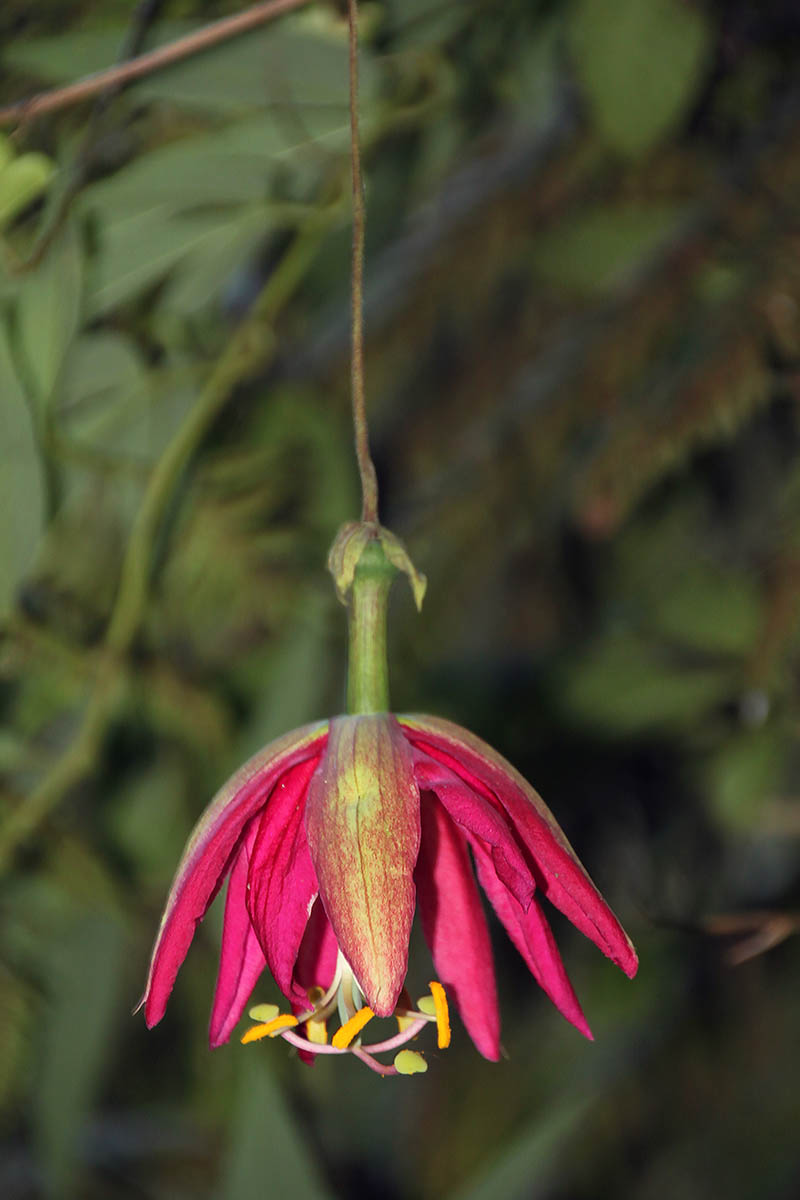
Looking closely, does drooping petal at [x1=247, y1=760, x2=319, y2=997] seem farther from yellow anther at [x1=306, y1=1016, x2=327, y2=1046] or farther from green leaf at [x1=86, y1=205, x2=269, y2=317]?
green leaf at [x1=86, y1=205, x2=269, y2=317]

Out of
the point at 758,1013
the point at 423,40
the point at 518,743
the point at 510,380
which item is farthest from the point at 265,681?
the point at 758,1013

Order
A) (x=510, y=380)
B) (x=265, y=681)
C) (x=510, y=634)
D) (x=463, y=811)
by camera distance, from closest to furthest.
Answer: (x=463, y=811)
(x=265, y=681)
(x=510, y=380)
(x=510, y=634)

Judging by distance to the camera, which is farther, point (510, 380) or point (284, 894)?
point (510, 380)

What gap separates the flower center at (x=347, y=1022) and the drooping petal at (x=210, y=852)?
4 cm

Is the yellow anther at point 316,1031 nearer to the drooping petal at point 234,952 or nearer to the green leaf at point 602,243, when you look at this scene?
the drooping petal at point 234,952

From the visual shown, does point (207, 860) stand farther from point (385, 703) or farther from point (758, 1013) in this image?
point (758, 1013)

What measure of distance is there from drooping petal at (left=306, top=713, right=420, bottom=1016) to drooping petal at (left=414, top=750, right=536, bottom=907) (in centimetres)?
1

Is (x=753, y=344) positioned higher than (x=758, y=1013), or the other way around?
(x=753, y=344)

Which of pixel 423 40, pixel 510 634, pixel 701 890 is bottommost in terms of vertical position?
pixel 701 890

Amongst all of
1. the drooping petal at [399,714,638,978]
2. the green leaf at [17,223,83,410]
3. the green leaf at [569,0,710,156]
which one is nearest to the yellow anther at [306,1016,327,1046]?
the drooping petal at [399,714,638,978]

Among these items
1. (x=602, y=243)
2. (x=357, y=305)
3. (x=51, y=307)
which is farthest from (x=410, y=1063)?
(x=602, y=243)

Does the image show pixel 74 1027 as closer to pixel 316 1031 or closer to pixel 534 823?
pixel 316 1031

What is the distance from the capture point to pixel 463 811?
0.40m

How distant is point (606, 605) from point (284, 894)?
77 cm
